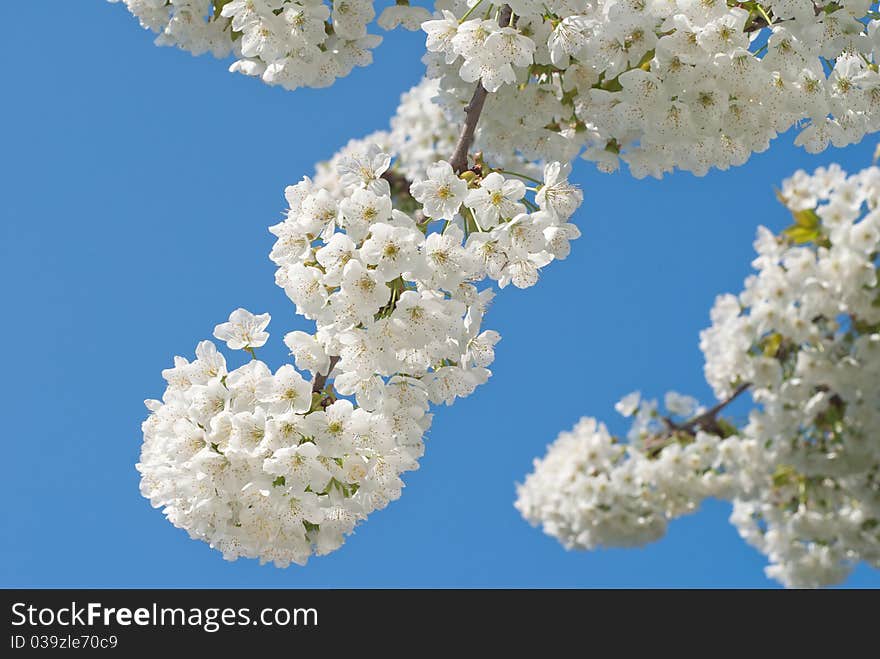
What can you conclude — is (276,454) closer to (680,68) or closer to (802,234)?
(680,68)

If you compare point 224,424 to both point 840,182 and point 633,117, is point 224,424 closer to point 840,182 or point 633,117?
point 633,117

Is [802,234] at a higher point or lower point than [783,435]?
higher

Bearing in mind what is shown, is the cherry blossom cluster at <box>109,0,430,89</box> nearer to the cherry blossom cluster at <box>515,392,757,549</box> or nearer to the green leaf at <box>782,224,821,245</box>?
the green leaf at <box>782,224,821,245</box>

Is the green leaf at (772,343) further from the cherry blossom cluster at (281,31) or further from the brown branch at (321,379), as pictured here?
the brown branch at (321,379)

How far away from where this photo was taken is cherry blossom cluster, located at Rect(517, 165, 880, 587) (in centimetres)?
504

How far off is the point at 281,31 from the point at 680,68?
43.7 inches

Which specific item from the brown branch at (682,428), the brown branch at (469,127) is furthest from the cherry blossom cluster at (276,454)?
the brown branch at (682,428)

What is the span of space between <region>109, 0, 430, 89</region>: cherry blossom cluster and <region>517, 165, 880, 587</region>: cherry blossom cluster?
330 centimetres

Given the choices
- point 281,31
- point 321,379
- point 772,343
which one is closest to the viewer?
point 321,379

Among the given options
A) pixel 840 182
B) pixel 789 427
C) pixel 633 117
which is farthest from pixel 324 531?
pixel 789 427

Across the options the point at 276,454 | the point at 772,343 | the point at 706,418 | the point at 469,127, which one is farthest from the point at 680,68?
the point at 706,418

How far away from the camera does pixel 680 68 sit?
7.31 ft

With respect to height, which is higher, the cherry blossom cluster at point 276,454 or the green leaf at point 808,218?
the green leaf at point 808,218

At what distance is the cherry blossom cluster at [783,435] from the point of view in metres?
5.04
